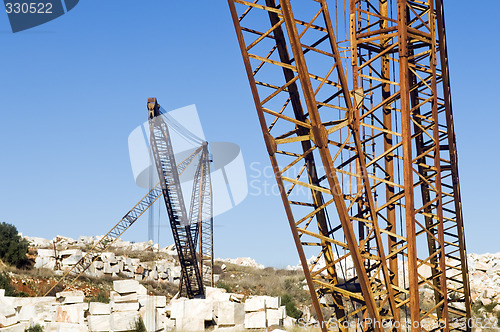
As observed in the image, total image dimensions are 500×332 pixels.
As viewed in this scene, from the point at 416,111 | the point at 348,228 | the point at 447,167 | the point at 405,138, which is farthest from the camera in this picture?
the point at 447,167

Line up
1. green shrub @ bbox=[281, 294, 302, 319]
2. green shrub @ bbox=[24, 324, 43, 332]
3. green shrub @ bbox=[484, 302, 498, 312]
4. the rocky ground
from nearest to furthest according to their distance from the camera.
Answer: green shrub @ bbox=[24, 324, 43, 332] < the rocky ground < green shrub @ bbox=[281, 294, 302, 319] < green shrub @ bbox=[484, 302, 498, 312]

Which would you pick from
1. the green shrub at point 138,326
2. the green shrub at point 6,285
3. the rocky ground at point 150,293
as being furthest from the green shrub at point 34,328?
the green shrub at point 6,285

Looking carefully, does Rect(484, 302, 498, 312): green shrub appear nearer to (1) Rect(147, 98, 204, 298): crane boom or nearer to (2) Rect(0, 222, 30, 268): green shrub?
(1) Rect(147, 98, 204, 298): crane boom

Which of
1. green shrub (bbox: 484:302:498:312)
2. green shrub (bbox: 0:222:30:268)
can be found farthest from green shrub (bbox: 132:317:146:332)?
green shrub (bbox: 0:222:30:268)

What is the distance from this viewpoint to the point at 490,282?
39969 mm

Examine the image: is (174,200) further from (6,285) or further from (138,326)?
(138,326)

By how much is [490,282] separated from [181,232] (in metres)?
21.2

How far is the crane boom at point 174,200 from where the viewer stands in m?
34.6

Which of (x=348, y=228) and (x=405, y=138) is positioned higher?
(x=405, y=138)

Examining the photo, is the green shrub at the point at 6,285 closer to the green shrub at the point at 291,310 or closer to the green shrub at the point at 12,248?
the green shrub at the point at 12,248

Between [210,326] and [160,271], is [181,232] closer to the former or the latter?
[160,271]

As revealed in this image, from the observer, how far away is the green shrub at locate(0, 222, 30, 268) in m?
41.1

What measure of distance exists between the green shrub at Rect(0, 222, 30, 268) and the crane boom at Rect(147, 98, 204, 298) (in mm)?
12058

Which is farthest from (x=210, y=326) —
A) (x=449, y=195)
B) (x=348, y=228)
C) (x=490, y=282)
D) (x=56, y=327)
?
(x=490, y=282)
